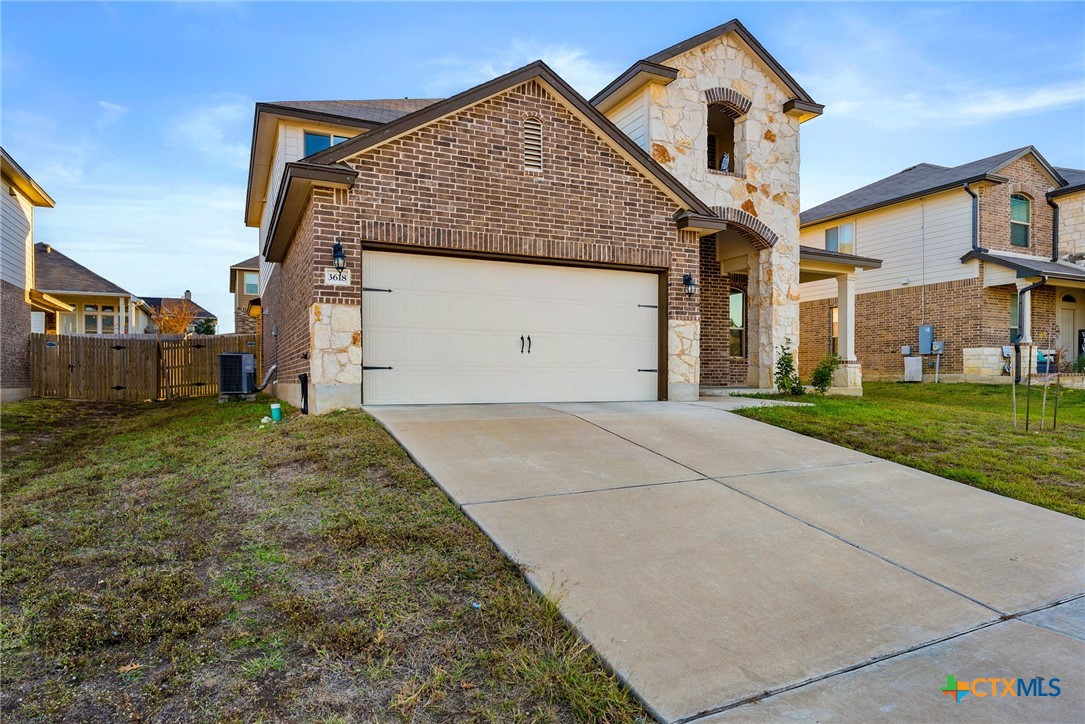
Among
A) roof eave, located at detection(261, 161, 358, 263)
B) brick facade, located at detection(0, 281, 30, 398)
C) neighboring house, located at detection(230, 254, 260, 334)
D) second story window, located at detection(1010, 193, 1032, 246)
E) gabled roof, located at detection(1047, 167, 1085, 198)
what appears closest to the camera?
roof eave, located at detection(261, 161, 358, 263)

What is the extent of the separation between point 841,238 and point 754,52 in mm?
10215

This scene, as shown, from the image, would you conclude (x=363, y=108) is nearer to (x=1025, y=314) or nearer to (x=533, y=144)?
(x=533, y=144)

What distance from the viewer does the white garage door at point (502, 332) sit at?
27.4 ft

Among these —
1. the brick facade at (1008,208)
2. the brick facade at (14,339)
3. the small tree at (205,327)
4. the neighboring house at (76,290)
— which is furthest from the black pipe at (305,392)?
the small tree at (205,327)

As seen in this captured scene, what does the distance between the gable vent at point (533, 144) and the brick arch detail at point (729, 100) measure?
18.7 ft

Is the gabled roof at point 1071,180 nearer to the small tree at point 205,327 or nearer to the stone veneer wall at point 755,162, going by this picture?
the stone veneer wall at point 755,162

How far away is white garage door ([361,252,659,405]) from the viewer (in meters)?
8.35

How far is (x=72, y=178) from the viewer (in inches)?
655

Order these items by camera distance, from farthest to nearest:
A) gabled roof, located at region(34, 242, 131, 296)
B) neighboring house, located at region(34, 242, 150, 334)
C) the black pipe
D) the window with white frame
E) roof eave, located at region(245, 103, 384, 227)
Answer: the window with white frame → neighboring house, located at region(34, 242, 150, 334) → gabled roof, located at region(34, 242, 131, 296) → roof eave, located at region(245, 103, 384, 227) → the black pipe

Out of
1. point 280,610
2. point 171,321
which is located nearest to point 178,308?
point 171,321

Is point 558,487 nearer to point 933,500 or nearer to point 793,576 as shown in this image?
point 793,576

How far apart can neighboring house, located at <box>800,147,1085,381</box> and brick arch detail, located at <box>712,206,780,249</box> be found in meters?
8.52

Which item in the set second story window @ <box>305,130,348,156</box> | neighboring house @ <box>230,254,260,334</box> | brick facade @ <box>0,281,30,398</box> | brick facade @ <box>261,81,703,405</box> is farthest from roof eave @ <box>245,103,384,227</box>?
neighboring house @ <box>230,254,260,334</box>

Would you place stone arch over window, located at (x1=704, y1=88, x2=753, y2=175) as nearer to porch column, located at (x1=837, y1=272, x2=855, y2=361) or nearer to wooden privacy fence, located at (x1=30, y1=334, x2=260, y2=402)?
porch column, located at (x1=837, y1=272, x2=855, y2=361)
